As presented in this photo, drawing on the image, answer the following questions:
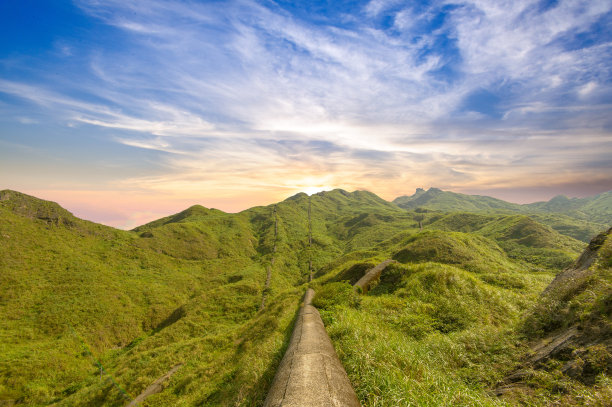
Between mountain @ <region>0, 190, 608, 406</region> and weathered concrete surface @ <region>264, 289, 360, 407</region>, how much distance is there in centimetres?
63

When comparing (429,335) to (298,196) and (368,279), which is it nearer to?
(368,279)

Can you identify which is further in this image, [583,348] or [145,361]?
[145,361]

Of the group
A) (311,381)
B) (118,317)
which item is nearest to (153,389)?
(311,381)

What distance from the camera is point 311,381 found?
4758 mm

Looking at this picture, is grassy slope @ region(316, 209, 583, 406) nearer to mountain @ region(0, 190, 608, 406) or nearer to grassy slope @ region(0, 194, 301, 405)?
mountain @ region(0, 190, 608, 406)

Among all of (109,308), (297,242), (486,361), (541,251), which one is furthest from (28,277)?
(541,251)

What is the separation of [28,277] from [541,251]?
96446 mm

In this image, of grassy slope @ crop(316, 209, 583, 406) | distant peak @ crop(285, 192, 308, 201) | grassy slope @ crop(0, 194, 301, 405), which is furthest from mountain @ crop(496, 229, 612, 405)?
distant peak @ crop(285, 192, 308, 201)

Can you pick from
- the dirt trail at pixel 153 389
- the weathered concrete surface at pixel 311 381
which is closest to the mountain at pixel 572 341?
the weathered concrete surface at pixel 311 381

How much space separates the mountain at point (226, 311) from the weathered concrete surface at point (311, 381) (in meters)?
0.63

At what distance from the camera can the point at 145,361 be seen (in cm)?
1912

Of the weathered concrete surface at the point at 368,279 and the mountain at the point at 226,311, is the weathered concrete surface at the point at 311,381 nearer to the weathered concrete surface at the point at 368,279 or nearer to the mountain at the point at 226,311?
the mountain at the point at 226,311

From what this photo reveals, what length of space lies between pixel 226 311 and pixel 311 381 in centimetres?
3415

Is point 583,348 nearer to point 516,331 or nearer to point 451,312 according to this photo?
point 516,331
